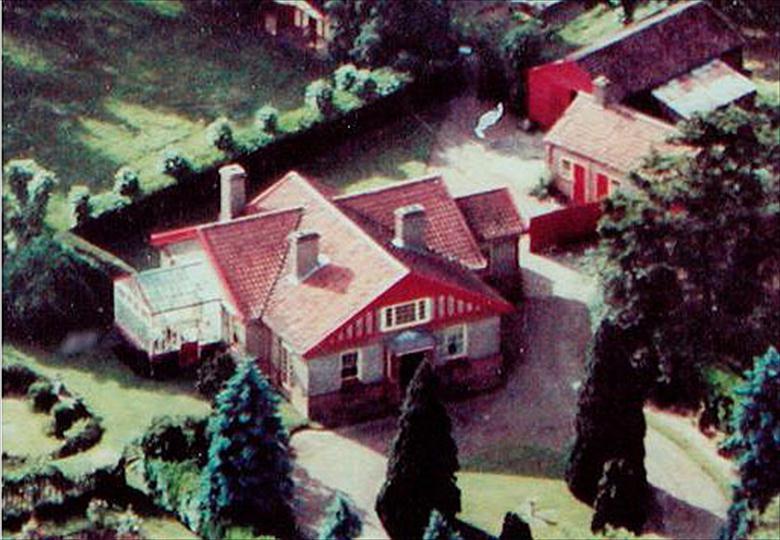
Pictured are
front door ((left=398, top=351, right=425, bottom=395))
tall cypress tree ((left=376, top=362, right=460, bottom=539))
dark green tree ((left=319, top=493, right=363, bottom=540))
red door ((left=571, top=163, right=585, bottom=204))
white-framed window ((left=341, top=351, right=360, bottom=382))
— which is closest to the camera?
dark green tree ((left=319, top=493, right=363, bottom=540))

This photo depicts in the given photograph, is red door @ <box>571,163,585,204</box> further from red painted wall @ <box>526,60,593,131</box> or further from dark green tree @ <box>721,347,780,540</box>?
dark green tree @ <box>721,347,780,540</box>

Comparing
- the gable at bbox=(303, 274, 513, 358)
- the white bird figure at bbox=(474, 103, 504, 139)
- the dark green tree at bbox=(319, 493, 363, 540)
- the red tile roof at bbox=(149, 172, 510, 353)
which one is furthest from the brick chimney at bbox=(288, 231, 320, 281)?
the white bird figure at bbox=(474, 103, 504, 139)

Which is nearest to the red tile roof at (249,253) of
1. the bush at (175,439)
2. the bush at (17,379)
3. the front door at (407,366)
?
the front door at (407,366)

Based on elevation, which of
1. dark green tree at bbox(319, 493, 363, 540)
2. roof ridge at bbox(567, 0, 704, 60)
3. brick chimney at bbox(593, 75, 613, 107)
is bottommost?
dark green tree at bbox(319, 493, 363, 540)

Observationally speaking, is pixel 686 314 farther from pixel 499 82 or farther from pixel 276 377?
pixel 499 82

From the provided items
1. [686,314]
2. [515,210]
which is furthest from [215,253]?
[686,314]

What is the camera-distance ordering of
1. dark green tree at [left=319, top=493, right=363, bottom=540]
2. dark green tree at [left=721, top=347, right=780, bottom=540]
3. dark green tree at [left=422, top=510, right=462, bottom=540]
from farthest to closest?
dark green tree at [left=721, top=347, right=780, bottom=540] < dark green tree at [left=319, top=493, right=363, bottom=540] < dark green tree at [left=422, top=510, right=462, bottom=540]
